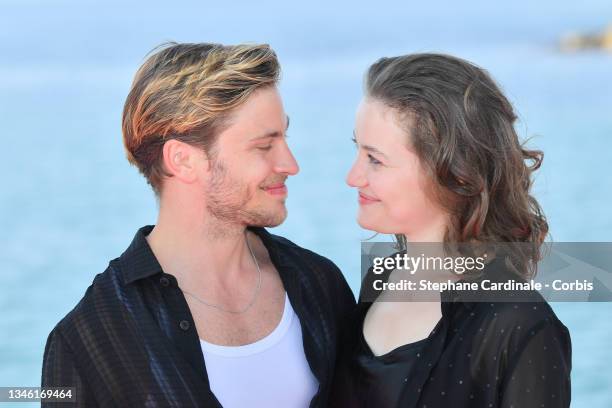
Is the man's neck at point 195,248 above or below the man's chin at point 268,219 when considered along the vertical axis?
below

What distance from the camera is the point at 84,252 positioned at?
1011cm

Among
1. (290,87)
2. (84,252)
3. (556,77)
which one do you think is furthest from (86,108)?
(556,77)

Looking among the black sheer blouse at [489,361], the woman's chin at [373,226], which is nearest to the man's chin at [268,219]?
the woman's chin at [373,226]

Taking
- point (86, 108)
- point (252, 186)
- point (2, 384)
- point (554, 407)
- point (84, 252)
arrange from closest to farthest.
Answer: point (554, 407) < point (252, 186) < point (2, 384) < point (84, 252) < point (86, 108)

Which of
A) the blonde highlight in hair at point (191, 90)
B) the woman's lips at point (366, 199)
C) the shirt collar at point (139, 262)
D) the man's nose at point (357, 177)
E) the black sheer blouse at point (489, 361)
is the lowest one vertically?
the black sheer blouse at point (489, 361)

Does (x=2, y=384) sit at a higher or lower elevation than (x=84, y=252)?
lower

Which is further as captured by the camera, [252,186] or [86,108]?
[86,108]

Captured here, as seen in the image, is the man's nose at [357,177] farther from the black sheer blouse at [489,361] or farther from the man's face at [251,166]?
the black sheer blouse at [489,361]

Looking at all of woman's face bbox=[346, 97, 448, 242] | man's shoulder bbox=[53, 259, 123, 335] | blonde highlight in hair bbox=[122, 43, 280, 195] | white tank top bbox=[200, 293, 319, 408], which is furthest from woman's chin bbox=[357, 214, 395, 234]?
man's shoulder bbox=[53, 259, 123, 335]

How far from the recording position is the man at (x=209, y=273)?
8.52 feet

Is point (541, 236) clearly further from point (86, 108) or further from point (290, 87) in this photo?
point (290, 87)

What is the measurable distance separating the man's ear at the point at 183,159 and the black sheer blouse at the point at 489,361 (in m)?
0.77

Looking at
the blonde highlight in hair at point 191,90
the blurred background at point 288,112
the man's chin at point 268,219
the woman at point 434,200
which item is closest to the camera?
the woman at point 434,200

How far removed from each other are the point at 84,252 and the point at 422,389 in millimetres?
7988
